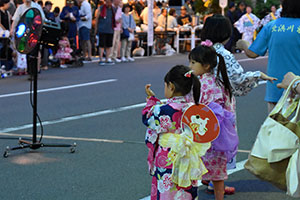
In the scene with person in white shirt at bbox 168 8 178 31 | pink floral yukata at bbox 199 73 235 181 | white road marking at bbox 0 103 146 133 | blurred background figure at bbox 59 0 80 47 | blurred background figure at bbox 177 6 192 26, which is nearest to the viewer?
pink floral yukata at bbox 199 73 235 181

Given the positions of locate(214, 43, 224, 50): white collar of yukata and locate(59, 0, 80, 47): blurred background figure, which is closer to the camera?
locate(214, 43, 224, 50): white collar of yukata

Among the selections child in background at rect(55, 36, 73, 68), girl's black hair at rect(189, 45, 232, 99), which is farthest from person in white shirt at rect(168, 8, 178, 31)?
girl's black hair at rect(189, 45, 232, 99)

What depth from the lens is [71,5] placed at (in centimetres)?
1792

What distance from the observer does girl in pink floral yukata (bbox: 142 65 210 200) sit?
435 centimetres

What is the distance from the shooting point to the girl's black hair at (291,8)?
5375 mm

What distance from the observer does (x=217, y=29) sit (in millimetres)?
5422

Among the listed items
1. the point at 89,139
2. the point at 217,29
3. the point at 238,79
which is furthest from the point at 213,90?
the point at 89,139

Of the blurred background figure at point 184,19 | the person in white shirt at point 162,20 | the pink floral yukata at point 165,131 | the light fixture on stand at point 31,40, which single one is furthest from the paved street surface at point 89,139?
the blurred background figure at point 184,19

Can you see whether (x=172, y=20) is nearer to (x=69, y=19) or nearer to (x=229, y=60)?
(x=69, y=19)

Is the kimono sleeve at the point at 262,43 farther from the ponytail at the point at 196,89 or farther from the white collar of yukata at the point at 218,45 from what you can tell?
the ponytail at the point at 196,89

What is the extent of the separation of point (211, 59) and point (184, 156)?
1176 millimetres

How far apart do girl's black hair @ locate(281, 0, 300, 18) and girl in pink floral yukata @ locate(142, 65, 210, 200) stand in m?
1.53

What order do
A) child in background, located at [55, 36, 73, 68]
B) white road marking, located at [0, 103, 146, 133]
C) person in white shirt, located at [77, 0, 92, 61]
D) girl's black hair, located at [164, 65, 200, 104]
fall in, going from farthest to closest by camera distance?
person in white shirt, located at [77, 0, 92, 61], child in background, located at [55, 36, 73, 68], white road marking, located at [0, 103, 146, 133], girl's black hair, located at [164, 65, 200, 104]

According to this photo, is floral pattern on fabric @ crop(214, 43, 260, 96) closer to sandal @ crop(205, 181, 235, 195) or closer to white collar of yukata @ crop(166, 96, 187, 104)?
sandal @ crop(205, 181, 235, 195)
